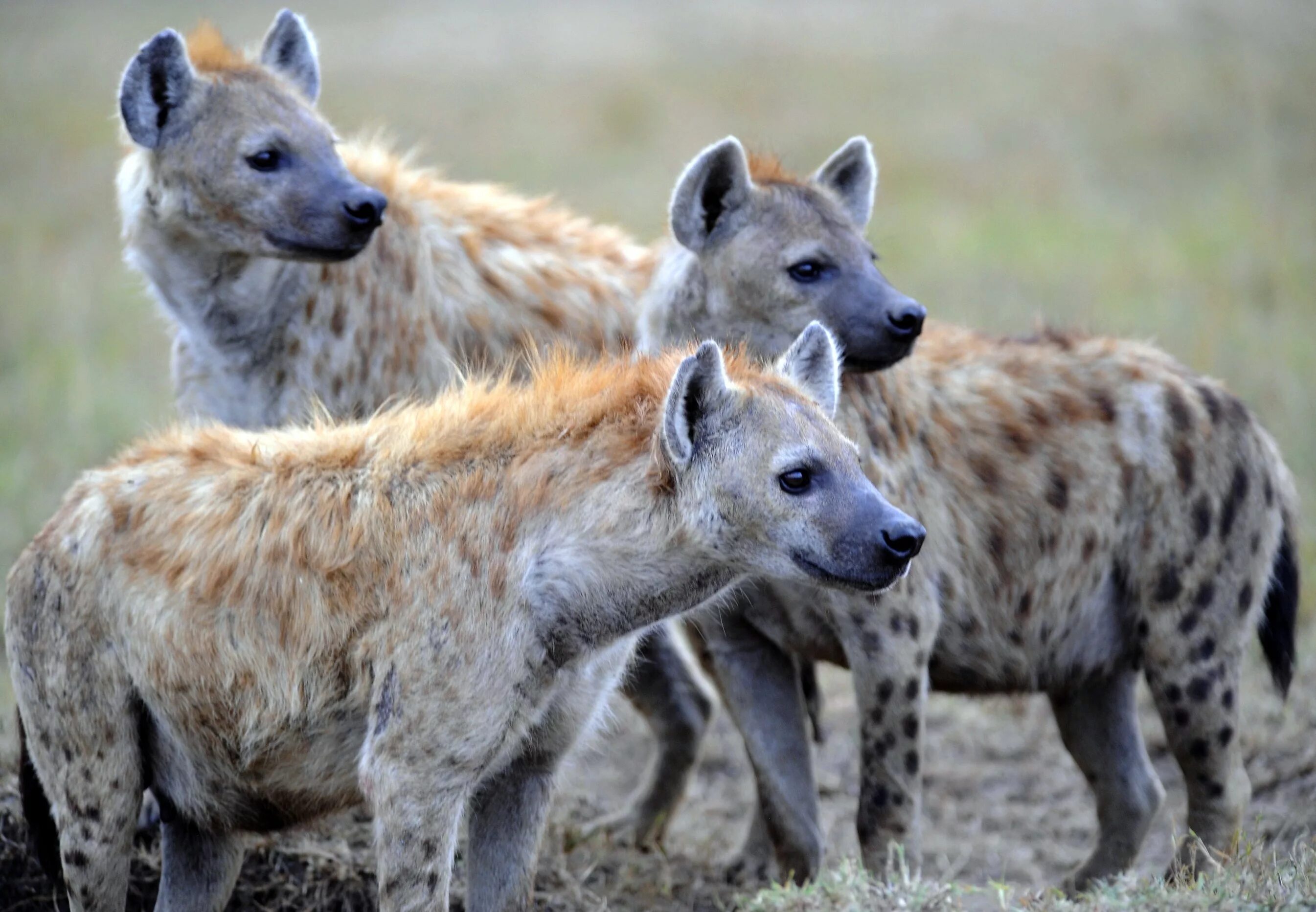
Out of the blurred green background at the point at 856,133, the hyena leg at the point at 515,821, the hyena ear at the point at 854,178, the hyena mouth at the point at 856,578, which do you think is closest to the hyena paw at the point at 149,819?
the hyena leg at the point at 515,821

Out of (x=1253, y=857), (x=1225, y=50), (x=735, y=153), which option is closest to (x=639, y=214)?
(x=1225, y=50)

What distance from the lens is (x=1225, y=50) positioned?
1332cm

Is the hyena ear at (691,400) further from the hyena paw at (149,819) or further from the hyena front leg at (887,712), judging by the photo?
the hyena paw at (149,819)

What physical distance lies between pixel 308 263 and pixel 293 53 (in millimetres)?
740

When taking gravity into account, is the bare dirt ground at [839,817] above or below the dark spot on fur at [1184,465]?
below

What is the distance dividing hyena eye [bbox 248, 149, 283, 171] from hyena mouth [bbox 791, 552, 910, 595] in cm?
207

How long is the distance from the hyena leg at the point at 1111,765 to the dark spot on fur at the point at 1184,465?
559mm

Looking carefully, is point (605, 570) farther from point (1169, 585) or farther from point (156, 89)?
point (156, 89)

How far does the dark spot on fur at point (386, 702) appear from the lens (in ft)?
9.95

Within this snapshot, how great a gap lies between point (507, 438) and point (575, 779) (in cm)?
237

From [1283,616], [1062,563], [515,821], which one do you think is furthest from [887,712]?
[1283,616]

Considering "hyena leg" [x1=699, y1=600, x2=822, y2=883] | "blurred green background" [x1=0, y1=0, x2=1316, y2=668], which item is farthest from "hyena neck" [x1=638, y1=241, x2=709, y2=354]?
"blurred green background" [x1=0, y1=0, x2=1316, y2=668]

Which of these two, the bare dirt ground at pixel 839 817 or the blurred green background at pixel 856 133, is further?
the blurred green background at pixel 856 133

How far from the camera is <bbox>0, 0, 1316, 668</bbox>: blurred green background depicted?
8.72 meters
